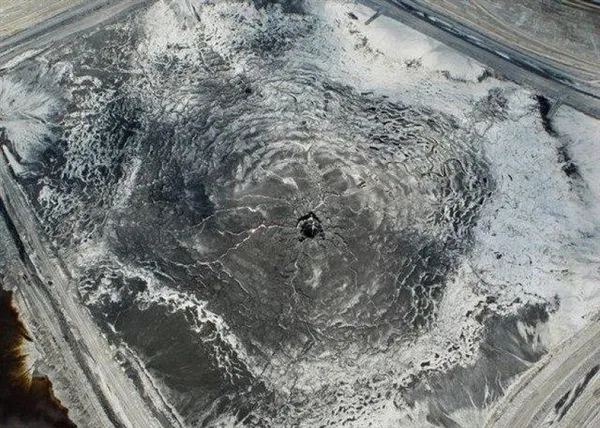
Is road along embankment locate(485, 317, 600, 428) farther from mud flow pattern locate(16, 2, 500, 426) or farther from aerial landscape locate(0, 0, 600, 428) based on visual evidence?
mud flow pattern locate(16, 2, 500, 426)

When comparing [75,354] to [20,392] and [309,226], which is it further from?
[309,226]

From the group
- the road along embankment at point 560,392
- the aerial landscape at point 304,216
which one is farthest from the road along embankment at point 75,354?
the road along embankment at point 560,392

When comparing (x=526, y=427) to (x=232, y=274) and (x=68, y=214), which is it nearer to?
(x=232, y=274)

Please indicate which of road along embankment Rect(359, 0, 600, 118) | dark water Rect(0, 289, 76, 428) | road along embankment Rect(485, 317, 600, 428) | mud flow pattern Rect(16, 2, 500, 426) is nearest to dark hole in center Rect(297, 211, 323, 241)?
mud flow pattern Rect(16, 2, 500, 426)

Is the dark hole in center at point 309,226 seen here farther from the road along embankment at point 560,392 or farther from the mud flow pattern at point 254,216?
the road along embankment at point 560,392

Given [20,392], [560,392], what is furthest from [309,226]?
[20,392]
